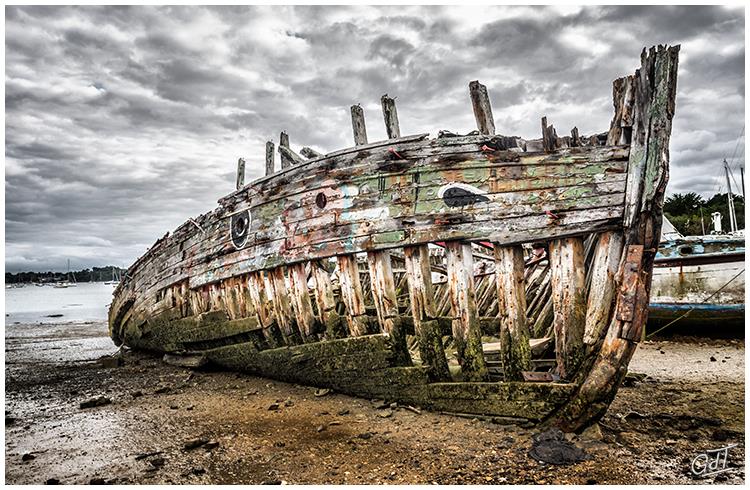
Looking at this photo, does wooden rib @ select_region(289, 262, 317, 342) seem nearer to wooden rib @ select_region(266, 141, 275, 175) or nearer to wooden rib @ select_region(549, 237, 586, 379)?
wooden rib @ select_region(266, 141, 275, 175)

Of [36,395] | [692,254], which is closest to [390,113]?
[36,395]

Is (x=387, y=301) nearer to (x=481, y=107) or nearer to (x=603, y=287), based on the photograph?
(x=603, y=287)

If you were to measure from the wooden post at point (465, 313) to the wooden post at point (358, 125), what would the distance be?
1.81 meters

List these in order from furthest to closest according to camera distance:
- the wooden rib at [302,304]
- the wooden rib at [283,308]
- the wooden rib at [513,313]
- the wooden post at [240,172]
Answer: the wooden post at [240,172] → the wooden rib at [283,308] → the wooden rib at [302,304] → the wooden rib at [513,313]

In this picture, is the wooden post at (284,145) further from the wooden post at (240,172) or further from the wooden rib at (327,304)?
the wooden rib at (327,304)

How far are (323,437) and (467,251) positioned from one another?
2.42 meters

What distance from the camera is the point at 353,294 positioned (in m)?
5.89

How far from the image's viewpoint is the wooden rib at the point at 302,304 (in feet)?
21.2

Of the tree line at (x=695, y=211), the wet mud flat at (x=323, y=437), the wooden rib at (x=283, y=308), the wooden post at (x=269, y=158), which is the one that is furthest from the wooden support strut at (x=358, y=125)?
the tree line at (x=695, y=211)

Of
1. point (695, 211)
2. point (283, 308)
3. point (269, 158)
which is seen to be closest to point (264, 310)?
point (283, 308)

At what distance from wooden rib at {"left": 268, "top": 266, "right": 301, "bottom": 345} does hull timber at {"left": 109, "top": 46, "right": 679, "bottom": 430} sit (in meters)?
0.02

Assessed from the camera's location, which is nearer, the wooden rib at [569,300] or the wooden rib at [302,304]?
the wooden rib at [569,300]

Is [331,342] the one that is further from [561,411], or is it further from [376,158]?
[561,411]

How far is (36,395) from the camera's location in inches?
305
